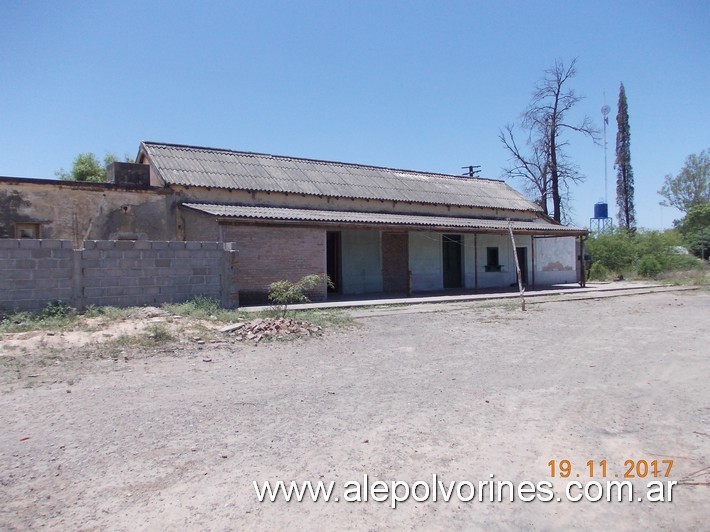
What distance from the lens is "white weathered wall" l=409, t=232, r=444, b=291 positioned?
2109cm

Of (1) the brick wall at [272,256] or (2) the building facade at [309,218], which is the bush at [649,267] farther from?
(1) the brick wall at [272,256]

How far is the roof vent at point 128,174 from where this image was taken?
56.0 feet

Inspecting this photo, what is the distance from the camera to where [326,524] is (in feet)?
10.6

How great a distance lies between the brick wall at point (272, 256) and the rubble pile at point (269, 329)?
16.4 ft

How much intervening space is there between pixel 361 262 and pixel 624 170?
36.8m

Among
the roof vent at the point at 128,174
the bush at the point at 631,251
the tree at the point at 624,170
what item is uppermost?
the tree at the point at 624,170

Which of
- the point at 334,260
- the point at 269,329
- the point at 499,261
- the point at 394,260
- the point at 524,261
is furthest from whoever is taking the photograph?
the point at 524,261

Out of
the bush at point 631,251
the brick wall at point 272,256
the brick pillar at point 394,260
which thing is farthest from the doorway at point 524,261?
the brick wall at point 272,256

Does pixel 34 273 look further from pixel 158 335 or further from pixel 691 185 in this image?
pixel 691 185

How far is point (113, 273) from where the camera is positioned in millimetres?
11477

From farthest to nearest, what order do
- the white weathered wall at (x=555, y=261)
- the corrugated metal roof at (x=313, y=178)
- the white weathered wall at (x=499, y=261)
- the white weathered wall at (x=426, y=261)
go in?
1. the white weathered wall at (x=555, y=261)
2. the white weathered wall at (x=499, y=261)
3. the white weathered wall at (x=426, y=261)
4. the corrugated metal roof at (x=313, y=178)

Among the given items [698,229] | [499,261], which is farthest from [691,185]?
[499,261]

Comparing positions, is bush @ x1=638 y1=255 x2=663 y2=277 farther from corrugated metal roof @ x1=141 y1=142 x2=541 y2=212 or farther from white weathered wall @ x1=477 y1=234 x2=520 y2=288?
white weathered wall @ x1=477 y1=234 x2=520 y2=288

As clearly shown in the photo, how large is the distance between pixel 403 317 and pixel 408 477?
31.2 feet
